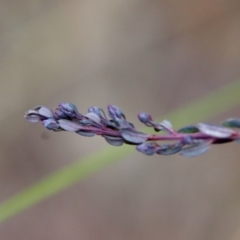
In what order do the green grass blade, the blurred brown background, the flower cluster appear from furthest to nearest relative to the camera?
the blurred brown background
the green grass blade
the flower cluster

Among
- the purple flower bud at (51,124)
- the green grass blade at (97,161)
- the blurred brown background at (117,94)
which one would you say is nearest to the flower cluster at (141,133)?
the purple flower bud at (51,124)

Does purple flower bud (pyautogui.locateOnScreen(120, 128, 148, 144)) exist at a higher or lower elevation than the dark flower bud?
lower

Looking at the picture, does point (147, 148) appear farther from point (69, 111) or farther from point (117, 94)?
point (117, 94)

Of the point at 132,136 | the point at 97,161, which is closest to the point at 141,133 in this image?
the point at 132,136

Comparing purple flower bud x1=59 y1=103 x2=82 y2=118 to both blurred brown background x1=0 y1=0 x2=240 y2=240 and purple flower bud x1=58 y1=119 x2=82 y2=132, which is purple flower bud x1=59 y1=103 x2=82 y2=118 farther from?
blurred brown background x1=0 y1=0 x2=240 y2=240

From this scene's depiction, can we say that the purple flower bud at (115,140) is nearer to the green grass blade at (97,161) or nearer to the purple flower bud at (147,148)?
the purple flower bud at (147,148)

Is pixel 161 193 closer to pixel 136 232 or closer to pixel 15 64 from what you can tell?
pixel 136 232

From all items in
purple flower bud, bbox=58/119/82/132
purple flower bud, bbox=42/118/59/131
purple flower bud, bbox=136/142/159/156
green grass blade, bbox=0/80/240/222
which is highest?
green grass blade, bbox=0/80/240/222

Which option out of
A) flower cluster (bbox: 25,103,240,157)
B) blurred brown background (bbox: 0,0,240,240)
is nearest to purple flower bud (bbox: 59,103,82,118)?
flower cluster (bbox: 25,103,240,157)
